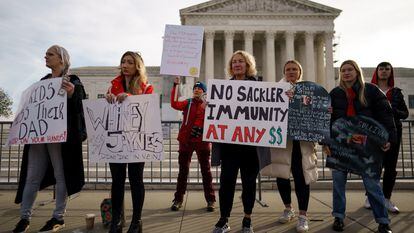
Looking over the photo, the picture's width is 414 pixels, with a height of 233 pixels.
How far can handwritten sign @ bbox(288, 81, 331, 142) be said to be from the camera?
14.4 ft

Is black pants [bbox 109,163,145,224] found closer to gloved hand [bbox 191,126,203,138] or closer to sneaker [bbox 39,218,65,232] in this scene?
sneaker [bbox 39,218,65,232]

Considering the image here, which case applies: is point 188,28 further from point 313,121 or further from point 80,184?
point 80,184

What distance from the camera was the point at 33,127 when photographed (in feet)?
14.1

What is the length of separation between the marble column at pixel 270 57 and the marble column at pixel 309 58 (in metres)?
4.33

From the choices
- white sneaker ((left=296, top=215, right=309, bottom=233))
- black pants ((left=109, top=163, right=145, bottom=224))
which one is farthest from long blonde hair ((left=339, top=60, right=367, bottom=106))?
black pants ((left=109, top=163, right=145, bottom=224))

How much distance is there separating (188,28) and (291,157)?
8.31 ft

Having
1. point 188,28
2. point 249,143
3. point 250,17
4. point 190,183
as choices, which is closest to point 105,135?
point 249,143

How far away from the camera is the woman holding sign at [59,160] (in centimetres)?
423

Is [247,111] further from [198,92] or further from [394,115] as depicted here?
[394,115]

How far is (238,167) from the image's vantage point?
4176 mm

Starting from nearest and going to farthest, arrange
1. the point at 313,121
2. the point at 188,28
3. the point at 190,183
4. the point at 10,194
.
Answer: the point at 313,121 < the point at 188,28 < the point at 10,194 < the point at 190,183

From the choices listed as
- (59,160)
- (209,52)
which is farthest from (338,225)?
(209,52)

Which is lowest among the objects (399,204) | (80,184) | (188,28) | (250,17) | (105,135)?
(399,204)

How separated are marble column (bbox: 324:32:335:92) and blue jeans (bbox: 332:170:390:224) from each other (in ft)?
130
